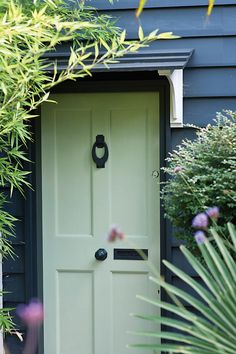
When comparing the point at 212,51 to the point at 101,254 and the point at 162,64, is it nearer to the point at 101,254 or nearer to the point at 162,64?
the point at 162,64

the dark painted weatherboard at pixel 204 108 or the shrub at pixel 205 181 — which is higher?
the dark painted weatherboard at pixel 204 108

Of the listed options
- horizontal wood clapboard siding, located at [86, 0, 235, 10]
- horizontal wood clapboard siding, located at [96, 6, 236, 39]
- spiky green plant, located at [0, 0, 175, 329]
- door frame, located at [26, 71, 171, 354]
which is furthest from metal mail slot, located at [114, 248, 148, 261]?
horizontal wood clapboard siding, located at [86, 0, 235, 10]

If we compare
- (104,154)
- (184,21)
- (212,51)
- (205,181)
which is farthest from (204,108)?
(205,181)

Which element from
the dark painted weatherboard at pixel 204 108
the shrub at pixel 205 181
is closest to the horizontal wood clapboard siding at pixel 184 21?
the dark painted weatherboard at pixel 204 108

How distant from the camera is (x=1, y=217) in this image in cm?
268

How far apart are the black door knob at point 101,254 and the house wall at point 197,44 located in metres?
0.42

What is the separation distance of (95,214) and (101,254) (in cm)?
26

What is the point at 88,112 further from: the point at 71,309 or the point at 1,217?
the point at 71,309

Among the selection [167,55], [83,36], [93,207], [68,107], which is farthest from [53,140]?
[167,55]

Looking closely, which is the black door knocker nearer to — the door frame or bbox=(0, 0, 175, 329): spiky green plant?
the door frame

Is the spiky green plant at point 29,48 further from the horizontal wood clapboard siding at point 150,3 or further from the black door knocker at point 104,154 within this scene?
the black door knocker at point 104,154

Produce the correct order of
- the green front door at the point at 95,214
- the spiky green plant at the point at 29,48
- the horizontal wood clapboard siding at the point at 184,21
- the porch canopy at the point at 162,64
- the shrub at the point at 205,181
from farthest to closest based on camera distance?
the green front door at the point at 95,214 → the horizontal wood clapboard siding at the point at 184,21 → the porch canopy at the point at 162,64 → the shrub at the point at 205,181 → the spiky green plant at the point at 29,48

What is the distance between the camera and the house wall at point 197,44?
10.0 feet

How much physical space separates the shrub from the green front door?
74 cm
